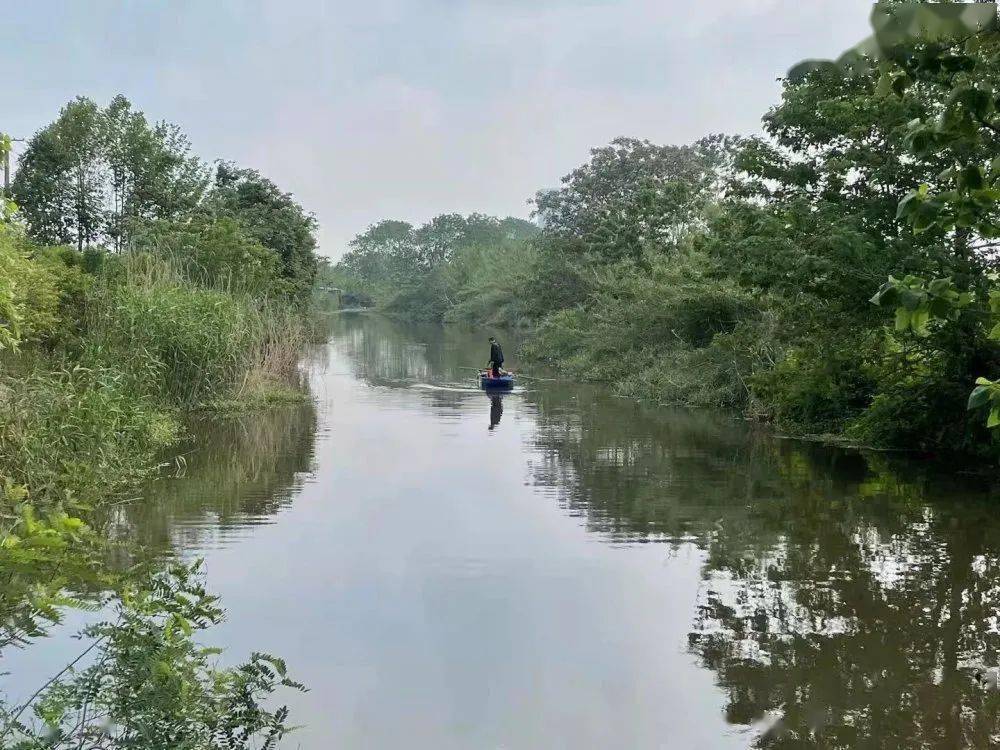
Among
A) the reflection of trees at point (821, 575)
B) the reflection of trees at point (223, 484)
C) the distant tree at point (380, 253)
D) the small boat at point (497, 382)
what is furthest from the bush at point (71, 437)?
the distant tree at point (380, 253)

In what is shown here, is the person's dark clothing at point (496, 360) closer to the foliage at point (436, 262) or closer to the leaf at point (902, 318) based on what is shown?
the leaf at point (902, 318)

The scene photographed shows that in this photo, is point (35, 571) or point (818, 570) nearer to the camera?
point (35, 571)

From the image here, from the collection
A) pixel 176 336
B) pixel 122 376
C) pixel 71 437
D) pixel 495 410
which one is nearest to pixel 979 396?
pixel 71 437

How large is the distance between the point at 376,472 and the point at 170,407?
4.35 meters

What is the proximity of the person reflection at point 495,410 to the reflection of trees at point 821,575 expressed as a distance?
3.24m

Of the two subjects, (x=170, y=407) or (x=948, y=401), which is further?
(x=170, y=407)

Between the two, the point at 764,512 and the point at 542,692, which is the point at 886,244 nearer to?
the point at 764,512

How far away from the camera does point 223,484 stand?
43.3 feet

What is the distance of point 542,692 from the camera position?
645 cm

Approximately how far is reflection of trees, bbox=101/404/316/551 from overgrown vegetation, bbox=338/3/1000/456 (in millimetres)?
7111

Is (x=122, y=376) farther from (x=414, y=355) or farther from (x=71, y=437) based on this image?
(x=414, y=355)

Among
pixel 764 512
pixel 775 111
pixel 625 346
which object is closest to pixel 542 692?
pixel 764 512

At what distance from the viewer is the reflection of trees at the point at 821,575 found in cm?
613

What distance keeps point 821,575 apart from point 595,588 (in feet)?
6.56
